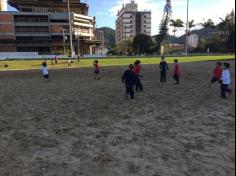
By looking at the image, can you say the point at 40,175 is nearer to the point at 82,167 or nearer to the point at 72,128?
the point at 82,167

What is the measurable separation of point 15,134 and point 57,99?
19.0 feet

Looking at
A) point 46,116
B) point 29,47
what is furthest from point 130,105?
point 29,47

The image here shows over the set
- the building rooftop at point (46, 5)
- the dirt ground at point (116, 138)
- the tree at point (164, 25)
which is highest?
the building rooftop at point (46, 5)

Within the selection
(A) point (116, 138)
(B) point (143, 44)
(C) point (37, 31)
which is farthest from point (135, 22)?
(A) point (116, 138)

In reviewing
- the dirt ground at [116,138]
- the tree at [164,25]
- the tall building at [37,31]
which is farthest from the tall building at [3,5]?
the dirt ground at [116,138]

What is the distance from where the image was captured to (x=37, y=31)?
95125mm

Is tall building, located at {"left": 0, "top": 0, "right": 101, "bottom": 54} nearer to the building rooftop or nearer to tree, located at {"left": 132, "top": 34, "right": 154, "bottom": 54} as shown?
the building rooftop

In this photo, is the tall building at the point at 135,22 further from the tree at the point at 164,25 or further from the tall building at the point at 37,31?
the tall building at the point at 37,31

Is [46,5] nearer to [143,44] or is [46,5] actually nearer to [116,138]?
[143,44]

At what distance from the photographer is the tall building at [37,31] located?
9225 cm

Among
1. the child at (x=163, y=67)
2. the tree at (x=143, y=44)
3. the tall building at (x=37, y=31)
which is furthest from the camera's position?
the tree at (x=143, y=44)

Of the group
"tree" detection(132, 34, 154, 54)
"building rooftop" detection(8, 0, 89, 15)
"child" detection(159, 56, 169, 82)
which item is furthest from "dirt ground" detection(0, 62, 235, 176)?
"building rooftop" detection(8, 0, 89, 15)

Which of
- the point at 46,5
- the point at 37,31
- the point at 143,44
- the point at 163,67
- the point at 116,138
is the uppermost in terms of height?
the point at 46,5

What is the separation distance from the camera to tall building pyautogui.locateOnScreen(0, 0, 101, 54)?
303 feet
